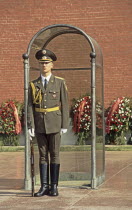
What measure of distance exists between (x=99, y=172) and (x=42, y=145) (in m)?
1.18

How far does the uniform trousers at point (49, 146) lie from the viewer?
7980mm

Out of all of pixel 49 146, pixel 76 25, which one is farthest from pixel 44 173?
pixel 76 25

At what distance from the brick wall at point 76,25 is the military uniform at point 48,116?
24.7 feet

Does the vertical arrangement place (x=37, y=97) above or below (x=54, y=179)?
above

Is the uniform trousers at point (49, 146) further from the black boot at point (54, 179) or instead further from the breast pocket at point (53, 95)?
the breast pocket at point (53, 95)

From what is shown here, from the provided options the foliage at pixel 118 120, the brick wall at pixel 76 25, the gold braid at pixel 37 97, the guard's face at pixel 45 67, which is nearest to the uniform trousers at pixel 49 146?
the gold braid at pixel 37 97

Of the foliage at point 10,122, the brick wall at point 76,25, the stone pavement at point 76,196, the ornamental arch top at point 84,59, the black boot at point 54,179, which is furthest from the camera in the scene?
the brick wall at point 76,25

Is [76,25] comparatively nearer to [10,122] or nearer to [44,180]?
[10,122]

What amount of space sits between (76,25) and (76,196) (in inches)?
337

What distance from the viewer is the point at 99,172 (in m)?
8.77

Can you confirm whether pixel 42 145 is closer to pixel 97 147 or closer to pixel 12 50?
pixel 97 147

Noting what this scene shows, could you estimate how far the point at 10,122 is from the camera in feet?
49.6

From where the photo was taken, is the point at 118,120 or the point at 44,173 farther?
the point at 118,120

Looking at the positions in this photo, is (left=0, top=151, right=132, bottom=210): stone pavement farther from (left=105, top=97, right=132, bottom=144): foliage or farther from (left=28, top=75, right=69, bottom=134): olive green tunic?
(left=105, top=97, right=132, bottom=144): foliage
